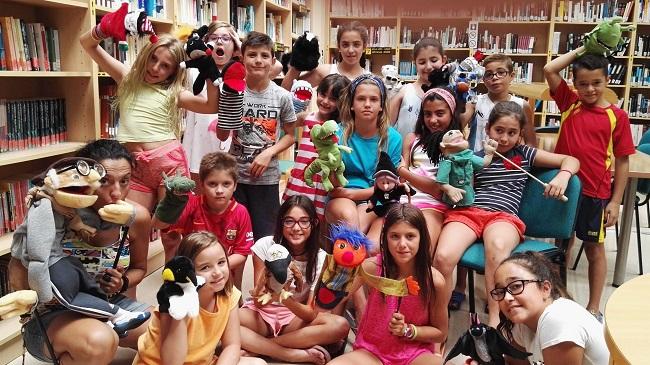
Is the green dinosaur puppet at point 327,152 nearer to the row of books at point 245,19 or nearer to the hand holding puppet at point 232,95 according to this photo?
the hand holding puppet at point 232,95

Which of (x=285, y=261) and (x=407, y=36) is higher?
(x=407, y=36)

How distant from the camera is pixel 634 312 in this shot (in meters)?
1.03

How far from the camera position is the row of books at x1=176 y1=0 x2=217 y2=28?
11.1 feet

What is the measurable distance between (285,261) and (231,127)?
718 mm

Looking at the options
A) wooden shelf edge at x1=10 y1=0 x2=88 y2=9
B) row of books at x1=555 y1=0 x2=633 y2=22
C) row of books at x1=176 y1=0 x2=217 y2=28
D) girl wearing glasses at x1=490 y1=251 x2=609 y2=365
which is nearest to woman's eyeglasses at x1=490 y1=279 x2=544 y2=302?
girl wearing glasses at x1=490 y1=251 x2=609 y2=365

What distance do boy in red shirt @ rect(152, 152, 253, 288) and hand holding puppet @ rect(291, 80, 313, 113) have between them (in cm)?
58

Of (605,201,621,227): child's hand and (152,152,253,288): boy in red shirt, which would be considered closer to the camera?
(152,152,253,288): boy in red shirt

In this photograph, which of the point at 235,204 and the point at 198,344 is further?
the point at 235,204

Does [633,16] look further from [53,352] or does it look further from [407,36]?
[53,352]

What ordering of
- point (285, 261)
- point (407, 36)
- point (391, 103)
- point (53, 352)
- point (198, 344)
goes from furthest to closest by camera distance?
point (407, 36)
point (391, 103)
point (285, 261)
point (198, 344)
point (53, 352)

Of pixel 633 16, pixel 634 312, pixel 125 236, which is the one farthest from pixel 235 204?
pixel 633 16

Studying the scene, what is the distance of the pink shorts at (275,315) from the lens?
6.81ft

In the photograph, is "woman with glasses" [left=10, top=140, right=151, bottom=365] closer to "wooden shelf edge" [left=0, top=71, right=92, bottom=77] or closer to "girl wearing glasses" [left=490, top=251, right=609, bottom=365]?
"wooden shelf edge" [left=0, top=71, right=92, bottom=77]

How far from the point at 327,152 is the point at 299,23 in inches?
155
